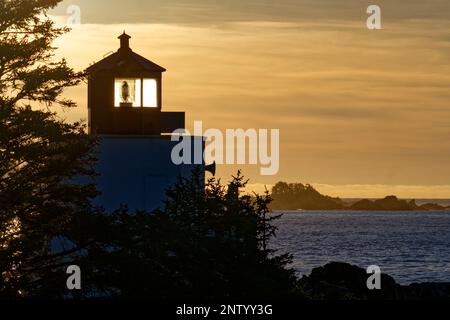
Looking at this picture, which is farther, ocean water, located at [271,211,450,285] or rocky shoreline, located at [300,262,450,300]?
ocean water, located at [271,211,450,285]

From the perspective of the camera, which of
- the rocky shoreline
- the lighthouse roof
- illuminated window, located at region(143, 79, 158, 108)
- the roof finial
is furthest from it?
the rocky shoreline

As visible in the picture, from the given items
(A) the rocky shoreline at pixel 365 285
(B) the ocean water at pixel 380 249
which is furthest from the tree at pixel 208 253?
(B) the ocean water at pixel 380 249

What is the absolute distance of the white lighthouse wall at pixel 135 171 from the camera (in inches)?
1385

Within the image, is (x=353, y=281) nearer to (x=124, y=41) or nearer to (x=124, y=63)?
(x=124, y=41)

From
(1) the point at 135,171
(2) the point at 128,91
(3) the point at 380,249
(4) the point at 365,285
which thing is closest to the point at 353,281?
(4) the point at 365,285

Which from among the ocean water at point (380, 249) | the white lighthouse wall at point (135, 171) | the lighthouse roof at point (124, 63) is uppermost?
the lighthouse roof at point (124, 63)

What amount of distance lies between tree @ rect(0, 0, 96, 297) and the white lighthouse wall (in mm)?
5981

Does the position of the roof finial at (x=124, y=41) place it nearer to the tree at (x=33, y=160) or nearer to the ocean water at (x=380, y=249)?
the tree at (x=33, y=160)

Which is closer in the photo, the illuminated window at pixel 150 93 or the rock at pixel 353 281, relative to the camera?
the illuminated window at pixel 150 93

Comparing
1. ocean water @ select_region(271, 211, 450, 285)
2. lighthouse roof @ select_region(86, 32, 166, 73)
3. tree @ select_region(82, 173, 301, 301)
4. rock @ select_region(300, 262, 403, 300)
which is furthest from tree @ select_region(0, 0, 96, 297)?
ocean water @ select_region(271, 211, 450, 285)

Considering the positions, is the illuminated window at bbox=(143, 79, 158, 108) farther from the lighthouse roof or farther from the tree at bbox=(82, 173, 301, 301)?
the tree at bbox=(82, 173, 301, 301)

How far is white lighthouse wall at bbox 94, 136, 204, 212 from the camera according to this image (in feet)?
115

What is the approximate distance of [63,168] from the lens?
28359 mm

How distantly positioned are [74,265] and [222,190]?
5376 millimetres
